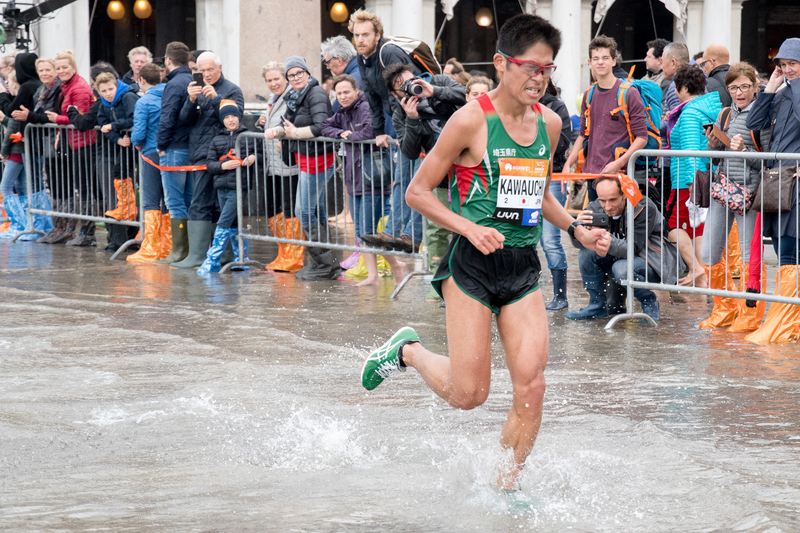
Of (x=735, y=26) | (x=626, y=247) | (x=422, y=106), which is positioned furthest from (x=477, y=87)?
(x=735, y=26)

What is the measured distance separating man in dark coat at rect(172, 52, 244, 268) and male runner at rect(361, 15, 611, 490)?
23.3ft

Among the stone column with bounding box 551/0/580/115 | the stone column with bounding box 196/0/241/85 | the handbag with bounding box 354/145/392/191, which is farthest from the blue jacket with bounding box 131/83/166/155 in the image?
the stone column with bounding box 551/0/580/115

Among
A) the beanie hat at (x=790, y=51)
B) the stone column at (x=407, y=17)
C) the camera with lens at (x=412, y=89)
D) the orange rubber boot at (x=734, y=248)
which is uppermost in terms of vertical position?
the stone column at (x=407, y=17)

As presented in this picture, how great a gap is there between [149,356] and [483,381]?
345cm

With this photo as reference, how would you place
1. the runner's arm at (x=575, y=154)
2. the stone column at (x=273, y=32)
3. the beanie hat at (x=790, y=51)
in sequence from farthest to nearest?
1. the stone column at (x=273, y=32)
2. the runner's arm at (x=575, y=154)
3. the beanie hat at (x=790, y=51)

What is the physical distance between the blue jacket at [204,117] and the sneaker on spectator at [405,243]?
2.60 m

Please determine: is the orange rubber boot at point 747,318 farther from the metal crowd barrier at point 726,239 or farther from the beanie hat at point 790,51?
the beanie hat at point 790,51

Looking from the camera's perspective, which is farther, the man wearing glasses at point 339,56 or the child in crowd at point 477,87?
the man wearing glasses at point 339,56

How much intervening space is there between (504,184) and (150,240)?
8628mm

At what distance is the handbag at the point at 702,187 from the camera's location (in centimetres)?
819

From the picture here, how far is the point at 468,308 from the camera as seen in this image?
4.12 metres

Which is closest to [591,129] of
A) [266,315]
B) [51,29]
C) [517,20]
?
[266,315]

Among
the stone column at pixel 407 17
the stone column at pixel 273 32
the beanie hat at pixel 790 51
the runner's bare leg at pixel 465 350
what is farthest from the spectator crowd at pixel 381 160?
the stone column at pixel 407 17

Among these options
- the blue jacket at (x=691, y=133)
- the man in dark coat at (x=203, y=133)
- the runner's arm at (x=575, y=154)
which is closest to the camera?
the blue jacket at (x=691, y=133)
